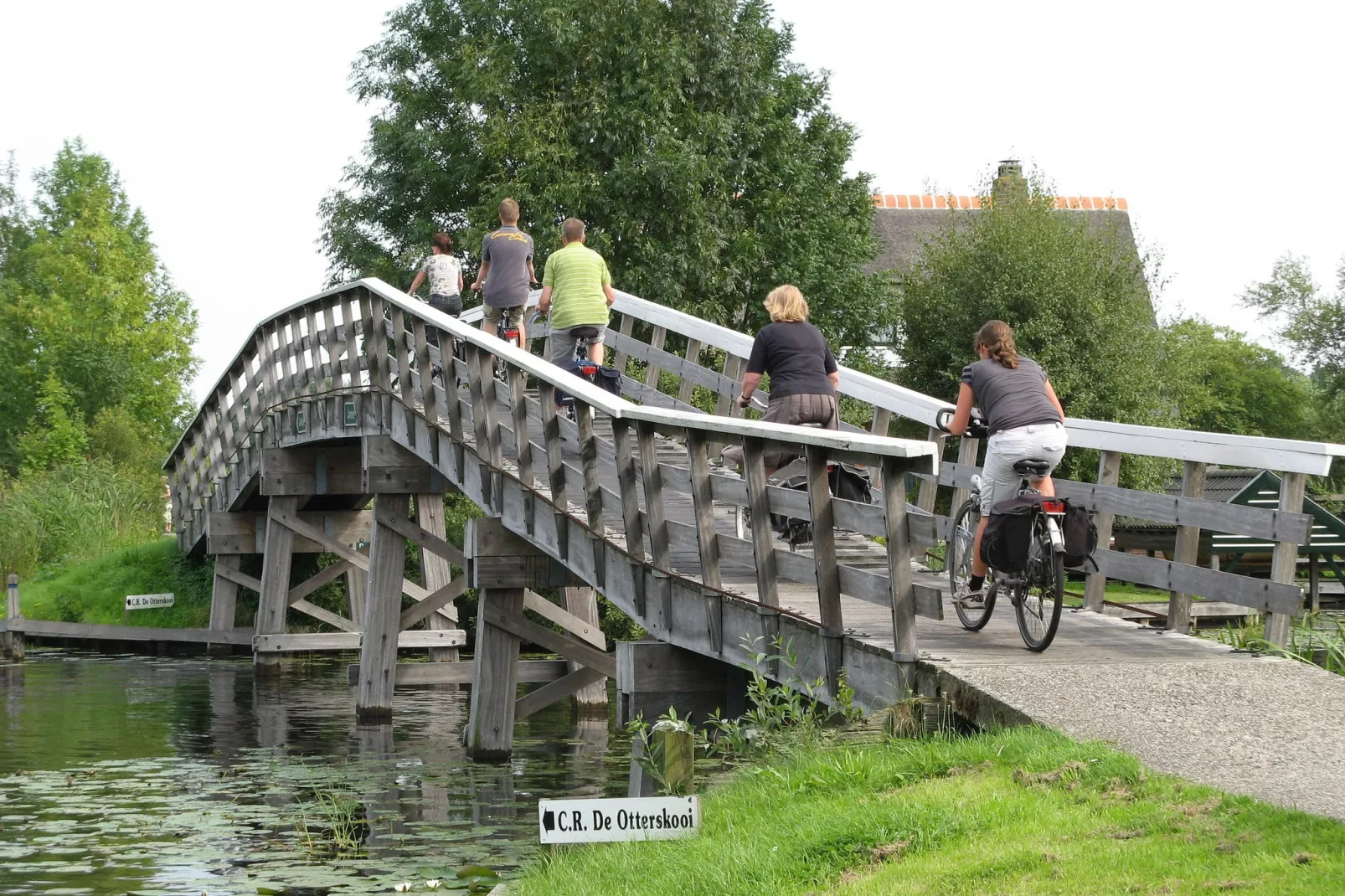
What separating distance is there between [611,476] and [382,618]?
3.61 meters

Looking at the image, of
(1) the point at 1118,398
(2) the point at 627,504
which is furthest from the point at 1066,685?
(1) the point at 1118,398

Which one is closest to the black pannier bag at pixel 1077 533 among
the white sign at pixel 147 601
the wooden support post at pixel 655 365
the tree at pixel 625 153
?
the wooden support post at pixel 655 365

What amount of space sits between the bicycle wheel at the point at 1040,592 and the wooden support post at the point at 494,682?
616 centimetres

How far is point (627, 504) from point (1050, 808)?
14.8 feet

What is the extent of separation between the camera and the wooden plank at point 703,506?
8.56m

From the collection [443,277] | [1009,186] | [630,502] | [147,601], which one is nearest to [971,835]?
[630,502]

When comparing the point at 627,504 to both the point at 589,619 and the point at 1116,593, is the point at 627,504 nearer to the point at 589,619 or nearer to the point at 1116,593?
the point at 589,619

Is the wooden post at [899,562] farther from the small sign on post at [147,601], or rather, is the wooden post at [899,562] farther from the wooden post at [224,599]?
the small sign on post at [147,601]

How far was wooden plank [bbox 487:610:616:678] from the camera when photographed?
13.4 meters

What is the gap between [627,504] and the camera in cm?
984

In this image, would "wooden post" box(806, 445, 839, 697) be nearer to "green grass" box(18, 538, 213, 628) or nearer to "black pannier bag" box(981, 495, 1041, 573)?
"black pannier bag" box(981, 495, 1041, 573)

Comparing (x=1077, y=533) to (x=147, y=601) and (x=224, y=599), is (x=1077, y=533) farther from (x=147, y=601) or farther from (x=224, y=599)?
(x=147, y=601)

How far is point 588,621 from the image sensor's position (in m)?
18.3

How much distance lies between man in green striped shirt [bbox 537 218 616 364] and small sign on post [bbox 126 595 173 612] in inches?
486
